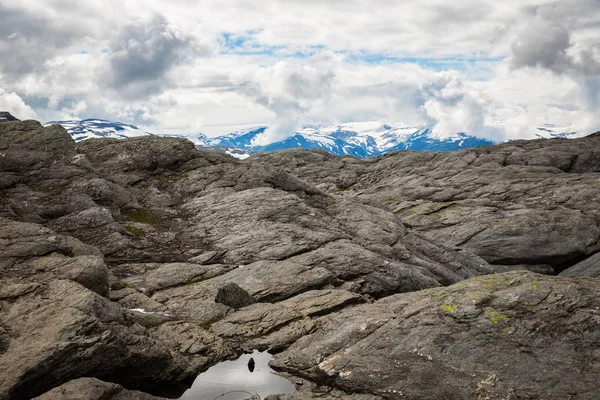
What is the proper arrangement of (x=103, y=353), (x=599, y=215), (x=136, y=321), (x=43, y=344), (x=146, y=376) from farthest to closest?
(x=599, y=215) < (x=136, y=321) < (x=146, y=376) < (x=103, y=353) < (x=43, y=344)

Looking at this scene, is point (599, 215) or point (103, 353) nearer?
point (103, 353)

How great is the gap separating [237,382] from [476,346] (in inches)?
494

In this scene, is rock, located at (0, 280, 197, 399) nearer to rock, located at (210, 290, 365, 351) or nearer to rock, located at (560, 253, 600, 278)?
rock, located at (210, 290, 365, 351)

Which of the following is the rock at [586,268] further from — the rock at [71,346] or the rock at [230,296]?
the rock at [71,346]

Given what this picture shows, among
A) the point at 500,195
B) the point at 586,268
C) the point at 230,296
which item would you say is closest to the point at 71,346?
the point at 230,296

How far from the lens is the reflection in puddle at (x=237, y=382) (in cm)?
2370

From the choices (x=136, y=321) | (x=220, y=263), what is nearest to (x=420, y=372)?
(x=136, y=321)

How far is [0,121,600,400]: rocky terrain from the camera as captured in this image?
20.6 meters

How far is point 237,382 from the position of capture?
2481cm

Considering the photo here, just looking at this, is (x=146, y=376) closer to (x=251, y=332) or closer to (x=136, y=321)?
(x=136, y=321)

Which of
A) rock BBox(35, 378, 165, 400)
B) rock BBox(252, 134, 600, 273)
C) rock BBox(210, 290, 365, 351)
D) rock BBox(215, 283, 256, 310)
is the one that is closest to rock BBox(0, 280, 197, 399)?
→ rock BBox(35, 378, 165, 400)

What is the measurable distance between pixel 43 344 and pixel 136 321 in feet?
24.3

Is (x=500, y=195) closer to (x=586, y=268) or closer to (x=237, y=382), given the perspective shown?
(x=586, y=268)

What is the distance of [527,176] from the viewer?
105 meters
